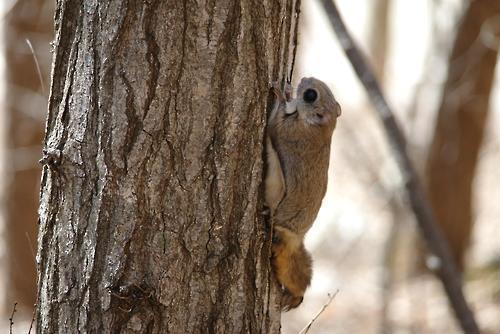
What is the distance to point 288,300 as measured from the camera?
9.43 ft

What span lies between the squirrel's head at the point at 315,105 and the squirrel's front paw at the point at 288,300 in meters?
0.62

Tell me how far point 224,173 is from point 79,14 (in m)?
0.64

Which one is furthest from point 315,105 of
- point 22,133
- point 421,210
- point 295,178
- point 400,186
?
point 22,133

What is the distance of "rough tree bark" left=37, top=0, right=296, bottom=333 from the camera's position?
2375mm

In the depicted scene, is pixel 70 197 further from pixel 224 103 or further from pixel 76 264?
pixel 224 103

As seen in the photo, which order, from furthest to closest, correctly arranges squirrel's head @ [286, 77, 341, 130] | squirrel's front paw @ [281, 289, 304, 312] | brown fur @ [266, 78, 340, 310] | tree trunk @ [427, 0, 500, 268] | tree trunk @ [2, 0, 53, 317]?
1. tree trunk @ [427, 0, 500, 268]
2. tree trunk @ [2, 0, 53, 317]
3. squirrel's head @ [286, 77, 341, 130]
4. squirrel's front paw @ [281, 289, 304, 312]
5. brown fur @ [266, 78, 340, 310]

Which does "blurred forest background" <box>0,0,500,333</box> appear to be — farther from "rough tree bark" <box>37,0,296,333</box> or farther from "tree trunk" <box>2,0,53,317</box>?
"rough tree bark" <box>37,0,296,333</box>

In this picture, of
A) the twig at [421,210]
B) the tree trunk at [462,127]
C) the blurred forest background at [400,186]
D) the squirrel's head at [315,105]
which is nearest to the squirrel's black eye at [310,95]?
the squirrel's head at [315,105]

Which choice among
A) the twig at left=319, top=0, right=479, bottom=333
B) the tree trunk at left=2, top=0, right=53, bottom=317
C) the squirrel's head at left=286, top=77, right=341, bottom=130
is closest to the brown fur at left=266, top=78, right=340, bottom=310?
the squirrel's head at left=286, top=77, right=341, bottom=130

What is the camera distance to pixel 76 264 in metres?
2.44

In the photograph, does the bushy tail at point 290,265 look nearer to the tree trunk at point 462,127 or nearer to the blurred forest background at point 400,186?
the blurred forest background at point 400,186

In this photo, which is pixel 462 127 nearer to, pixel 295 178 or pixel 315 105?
pixel 315 105

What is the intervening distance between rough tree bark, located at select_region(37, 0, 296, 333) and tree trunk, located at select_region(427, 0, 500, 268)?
5347mm

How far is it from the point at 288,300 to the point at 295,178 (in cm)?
43
